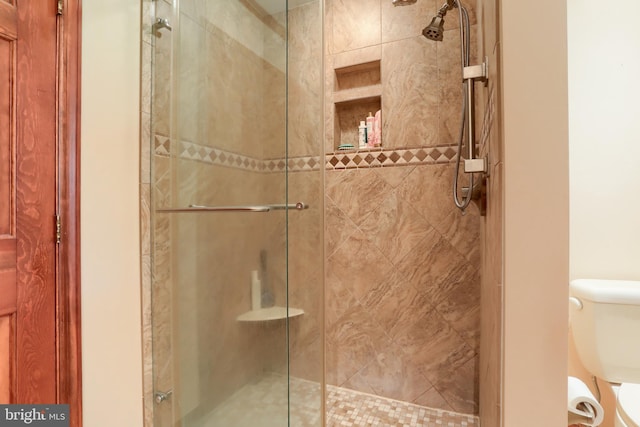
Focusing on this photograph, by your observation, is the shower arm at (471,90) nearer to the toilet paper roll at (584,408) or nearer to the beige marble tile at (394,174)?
the beige marble tile at (394,174)

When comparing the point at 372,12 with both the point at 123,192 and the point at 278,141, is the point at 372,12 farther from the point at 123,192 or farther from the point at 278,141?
the point at 123,192

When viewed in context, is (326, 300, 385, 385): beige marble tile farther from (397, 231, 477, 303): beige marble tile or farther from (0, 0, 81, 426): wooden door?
(0, 0, 81, 426): wooden door

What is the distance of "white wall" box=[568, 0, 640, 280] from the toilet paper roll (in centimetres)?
83

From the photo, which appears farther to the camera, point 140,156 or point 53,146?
point 140,156

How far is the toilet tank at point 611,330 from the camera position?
1204 millimetres

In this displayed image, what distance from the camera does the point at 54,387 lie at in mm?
969

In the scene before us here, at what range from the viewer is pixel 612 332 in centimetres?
122

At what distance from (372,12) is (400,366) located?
1953 mm

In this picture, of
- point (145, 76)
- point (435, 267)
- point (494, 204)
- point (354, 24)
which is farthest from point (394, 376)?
point (354, 24)

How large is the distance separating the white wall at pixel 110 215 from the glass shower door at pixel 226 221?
82mm

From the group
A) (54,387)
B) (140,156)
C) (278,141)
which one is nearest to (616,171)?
(278,141)

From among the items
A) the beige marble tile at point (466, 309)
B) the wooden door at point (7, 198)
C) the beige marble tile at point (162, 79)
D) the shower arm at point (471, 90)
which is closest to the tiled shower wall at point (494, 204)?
the shower arm at point (471, 90)

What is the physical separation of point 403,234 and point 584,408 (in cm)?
97

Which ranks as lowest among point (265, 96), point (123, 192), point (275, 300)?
point (275, 300)
